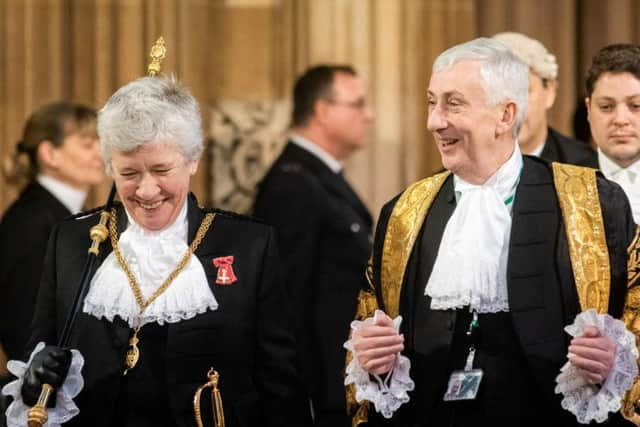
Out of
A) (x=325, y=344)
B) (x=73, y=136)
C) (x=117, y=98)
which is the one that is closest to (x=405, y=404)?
(x=117, y=98)

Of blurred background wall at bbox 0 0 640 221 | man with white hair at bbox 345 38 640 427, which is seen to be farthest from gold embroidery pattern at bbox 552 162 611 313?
blurred background wall at bbox 0 0 640 221

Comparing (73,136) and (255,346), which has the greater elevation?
(73,136)

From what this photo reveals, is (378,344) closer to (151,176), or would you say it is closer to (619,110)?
(151,176)

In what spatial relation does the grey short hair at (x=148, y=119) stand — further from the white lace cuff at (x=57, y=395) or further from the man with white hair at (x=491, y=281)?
the man with white hair at (x=491, y=281)

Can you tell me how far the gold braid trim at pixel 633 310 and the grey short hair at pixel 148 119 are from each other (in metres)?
1.27

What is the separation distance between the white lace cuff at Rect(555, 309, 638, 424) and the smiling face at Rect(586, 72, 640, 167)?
90 cm

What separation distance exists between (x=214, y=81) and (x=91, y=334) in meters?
3.34

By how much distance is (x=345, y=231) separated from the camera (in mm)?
6449

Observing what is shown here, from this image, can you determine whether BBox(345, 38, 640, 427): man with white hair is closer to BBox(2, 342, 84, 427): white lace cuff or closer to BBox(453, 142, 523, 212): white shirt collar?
BBox(453, 142, 523, 212): white shirt collar

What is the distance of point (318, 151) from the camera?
6824mm

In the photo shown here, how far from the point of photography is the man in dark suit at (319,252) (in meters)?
6.32

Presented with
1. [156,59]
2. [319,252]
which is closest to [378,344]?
[156,59]

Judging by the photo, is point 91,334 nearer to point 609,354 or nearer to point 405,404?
point 405,404

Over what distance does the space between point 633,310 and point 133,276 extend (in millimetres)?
1418
